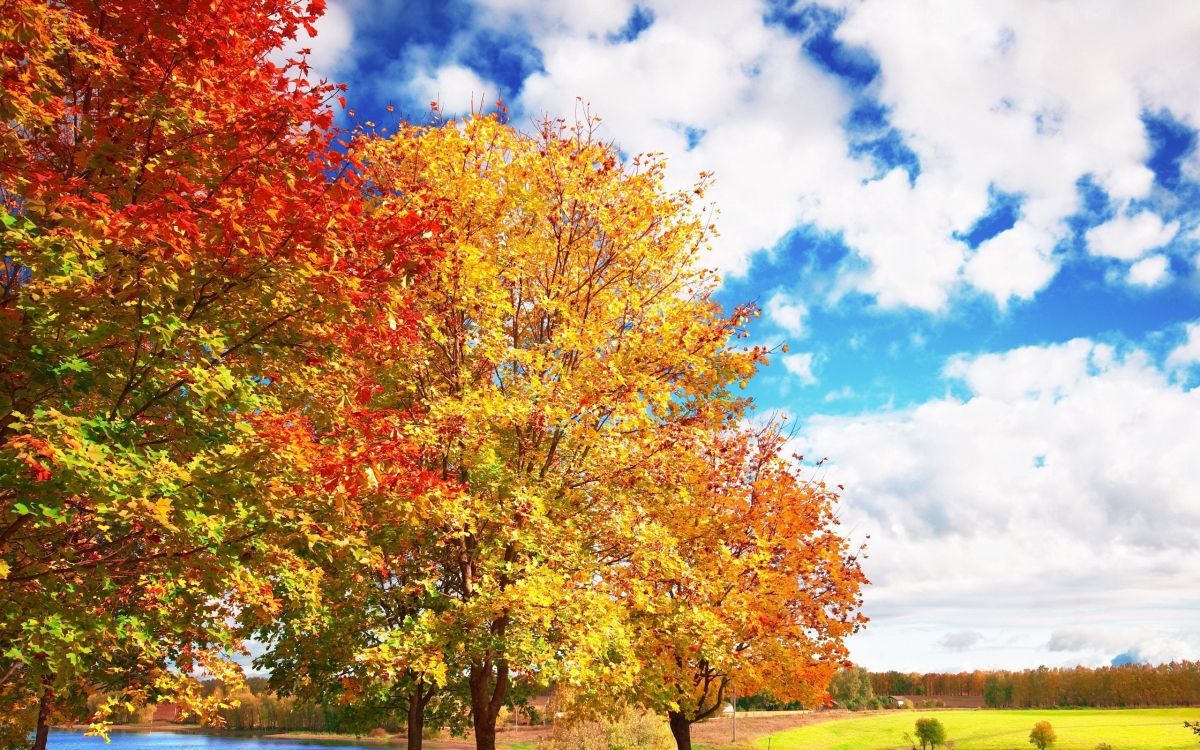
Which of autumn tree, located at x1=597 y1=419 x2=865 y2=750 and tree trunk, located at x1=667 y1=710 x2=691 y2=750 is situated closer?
autumn tree, located at x1=597 y1=419 x2=865 y2=750

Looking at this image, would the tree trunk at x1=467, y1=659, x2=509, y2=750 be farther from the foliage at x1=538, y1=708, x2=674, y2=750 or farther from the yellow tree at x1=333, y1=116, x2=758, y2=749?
the foliage at x1=538, y1=708, x2=674, y2=750

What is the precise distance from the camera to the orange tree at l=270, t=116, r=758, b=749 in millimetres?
13688

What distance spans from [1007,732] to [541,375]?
55.1m

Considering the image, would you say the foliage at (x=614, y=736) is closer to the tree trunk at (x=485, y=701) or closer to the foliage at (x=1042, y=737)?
the foliage at (x=1042, y=737)

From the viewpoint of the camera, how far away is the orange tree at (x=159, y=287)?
7.12 meters

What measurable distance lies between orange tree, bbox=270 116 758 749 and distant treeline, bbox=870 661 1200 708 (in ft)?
297

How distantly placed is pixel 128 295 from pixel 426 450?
8.20 m

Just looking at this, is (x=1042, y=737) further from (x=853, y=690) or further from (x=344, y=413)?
(x=853, y=690)

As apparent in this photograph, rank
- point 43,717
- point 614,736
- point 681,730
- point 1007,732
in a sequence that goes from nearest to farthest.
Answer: point 43,717, point 681,730, point 614,736, point 1007,732

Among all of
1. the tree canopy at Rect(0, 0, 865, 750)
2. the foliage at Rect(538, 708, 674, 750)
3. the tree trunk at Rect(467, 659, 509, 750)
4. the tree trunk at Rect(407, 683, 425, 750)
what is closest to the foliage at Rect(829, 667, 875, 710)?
the foliage at Rect(538, 708, 674, 750)

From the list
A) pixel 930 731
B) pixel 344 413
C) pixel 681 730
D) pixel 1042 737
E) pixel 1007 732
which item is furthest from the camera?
pixel 1007 732

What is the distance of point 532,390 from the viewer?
47.7 ft

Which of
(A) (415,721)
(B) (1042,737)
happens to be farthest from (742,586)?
(B) (1042,737)

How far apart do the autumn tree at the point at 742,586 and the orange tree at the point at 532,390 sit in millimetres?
1998
